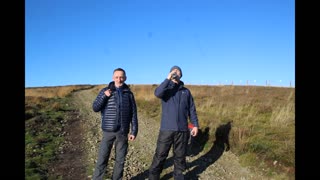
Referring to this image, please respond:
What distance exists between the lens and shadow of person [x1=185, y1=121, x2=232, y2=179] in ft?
27.3

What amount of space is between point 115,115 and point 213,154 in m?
4.09

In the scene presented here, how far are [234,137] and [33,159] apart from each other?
5.23 m

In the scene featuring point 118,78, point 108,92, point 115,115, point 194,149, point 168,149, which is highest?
point 118,78

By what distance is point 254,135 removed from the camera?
10586 mm

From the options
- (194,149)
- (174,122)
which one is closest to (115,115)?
(174,122)

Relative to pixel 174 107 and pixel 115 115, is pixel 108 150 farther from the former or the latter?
pixel 174 107

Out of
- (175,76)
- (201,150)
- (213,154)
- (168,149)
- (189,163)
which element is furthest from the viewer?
(201,150)

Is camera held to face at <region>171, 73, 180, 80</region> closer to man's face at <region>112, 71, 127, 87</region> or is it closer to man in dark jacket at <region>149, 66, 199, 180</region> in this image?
man in dark jacket at <region>149, 66, 199, 180</region>

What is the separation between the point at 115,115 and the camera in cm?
657

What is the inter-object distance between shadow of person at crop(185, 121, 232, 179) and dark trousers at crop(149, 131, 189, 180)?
98 cm

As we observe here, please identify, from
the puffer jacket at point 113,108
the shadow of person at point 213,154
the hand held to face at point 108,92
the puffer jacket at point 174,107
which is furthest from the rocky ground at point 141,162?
the hand held to face at point 108,92

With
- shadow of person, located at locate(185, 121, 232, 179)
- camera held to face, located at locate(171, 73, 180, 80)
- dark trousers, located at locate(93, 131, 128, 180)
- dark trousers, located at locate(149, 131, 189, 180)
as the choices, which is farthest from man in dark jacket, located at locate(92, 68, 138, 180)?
shadow of person, located at locate(185, 121, 232, 179)
